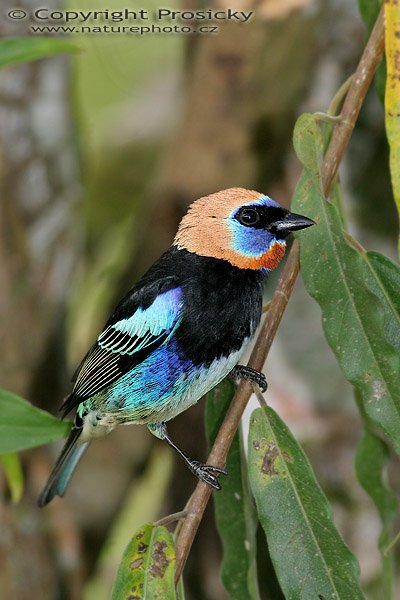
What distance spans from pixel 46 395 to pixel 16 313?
47 centimetres

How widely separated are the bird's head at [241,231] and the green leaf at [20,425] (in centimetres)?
70

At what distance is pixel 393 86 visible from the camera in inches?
82.7

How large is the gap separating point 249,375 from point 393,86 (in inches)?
32.4

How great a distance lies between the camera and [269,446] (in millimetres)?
2248

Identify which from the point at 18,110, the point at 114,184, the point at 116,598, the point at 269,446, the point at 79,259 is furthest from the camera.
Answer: the point at 114,184

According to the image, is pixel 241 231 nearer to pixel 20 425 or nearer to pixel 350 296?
pixel 350 296

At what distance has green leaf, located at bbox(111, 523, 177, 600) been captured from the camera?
2.02 metres

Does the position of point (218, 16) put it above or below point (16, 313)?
above

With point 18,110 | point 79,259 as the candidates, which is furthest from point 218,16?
point 79,259

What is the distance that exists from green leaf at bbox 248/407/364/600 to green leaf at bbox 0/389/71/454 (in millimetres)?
561

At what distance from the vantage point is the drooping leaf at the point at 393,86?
2088mm

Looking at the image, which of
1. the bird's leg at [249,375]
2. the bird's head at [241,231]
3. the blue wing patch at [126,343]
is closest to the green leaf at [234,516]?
the bird's leg at [249,375]

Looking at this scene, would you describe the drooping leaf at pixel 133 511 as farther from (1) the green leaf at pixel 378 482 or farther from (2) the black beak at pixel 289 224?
(2) the black beak at pixel 289 224

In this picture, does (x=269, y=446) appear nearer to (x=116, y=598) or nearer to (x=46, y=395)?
(x=116, y=598)
